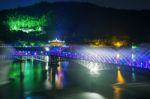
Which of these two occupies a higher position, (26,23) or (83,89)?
(26,23)

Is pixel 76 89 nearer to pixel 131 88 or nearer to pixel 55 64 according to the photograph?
pixel 131 88

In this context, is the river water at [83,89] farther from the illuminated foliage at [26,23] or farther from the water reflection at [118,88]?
the illuminated foliage at [26,23]

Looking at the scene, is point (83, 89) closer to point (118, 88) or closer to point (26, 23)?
point (118, 88)

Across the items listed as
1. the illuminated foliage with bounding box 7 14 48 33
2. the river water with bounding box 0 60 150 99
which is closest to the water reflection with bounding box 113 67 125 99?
the river water with bounding box 0 60 150 99

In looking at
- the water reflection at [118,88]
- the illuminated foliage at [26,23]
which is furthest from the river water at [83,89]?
the illuminated foliage at [26,23]

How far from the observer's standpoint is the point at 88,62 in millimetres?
54594

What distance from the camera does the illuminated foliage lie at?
165312 millimetres

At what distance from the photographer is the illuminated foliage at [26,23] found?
6508 inches

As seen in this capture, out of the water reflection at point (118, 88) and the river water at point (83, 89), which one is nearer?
the water reflection at point (118, 88)

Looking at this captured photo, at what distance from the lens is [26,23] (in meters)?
180

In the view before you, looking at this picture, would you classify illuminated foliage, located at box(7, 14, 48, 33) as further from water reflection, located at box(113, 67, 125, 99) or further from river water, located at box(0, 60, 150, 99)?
water reflection, located at box(113, 67, 125, 99)

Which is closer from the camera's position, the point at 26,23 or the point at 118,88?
the point at 118,88

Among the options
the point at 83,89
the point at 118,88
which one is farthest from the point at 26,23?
the point at 118,88

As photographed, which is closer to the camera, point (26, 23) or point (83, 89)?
point (83, 89)
